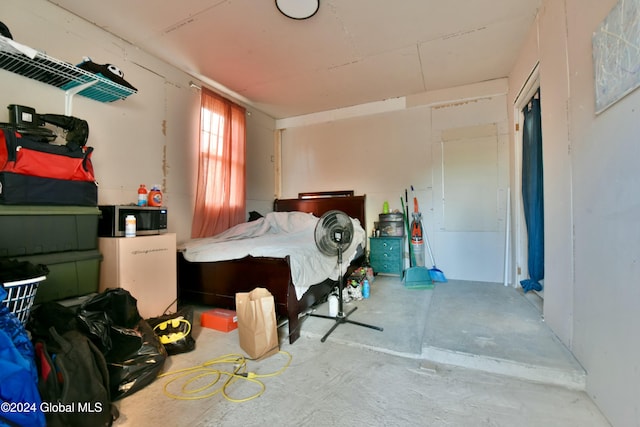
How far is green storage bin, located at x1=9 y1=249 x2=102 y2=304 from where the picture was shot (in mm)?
1731

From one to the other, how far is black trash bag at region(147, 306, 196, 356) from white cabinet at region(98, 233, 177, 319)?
272mm

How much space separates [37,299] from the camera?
171 centimetres

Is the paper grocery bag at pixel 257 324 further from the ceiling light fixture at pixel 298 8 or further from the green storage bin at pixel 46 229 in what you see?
the ceiling light fixture at pixel 298 8

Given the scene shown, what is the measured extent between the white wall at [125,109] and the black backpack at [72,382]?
1668mm

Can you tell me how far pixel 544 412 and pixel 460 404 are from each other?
39 centimetres

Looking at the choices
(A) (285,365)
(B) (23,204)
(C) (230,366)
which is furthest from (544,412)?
(B) (23,204)

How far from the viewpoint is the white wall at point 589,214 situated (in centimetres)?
116

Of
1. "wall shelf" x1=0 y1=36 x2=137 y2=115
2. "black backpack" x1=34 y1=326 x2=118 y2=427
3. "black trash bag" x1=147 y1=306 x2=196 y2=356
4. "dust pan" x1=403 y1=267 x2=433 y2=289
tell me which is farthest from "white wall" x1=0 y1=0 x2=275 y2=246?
"dust pan" x1=403 y1=267 x2=433 y2=289

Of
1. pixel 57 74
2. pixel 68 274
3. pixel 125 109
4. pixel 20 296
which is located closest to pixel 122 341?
pixel 20 296

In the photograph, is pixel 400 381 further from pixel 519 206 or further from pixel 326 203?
pixel 326 203

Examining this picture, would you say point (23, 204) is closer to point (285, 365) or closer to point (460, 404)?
point (285, 365)

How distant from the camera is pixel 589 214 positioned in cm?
150

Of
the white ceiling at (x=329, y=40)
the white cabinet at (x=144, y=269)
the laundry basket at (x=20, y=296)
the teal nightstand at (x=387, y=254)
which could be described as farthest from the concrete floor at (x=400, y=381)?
the white ceiling at (x=329, y=40)

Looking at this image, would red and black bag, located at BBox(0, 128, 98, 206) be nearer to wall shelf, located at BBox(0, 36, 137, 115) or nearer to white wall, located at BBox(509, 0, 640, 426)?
wall shelf, located at BBox(0, 36, 137, 115)
